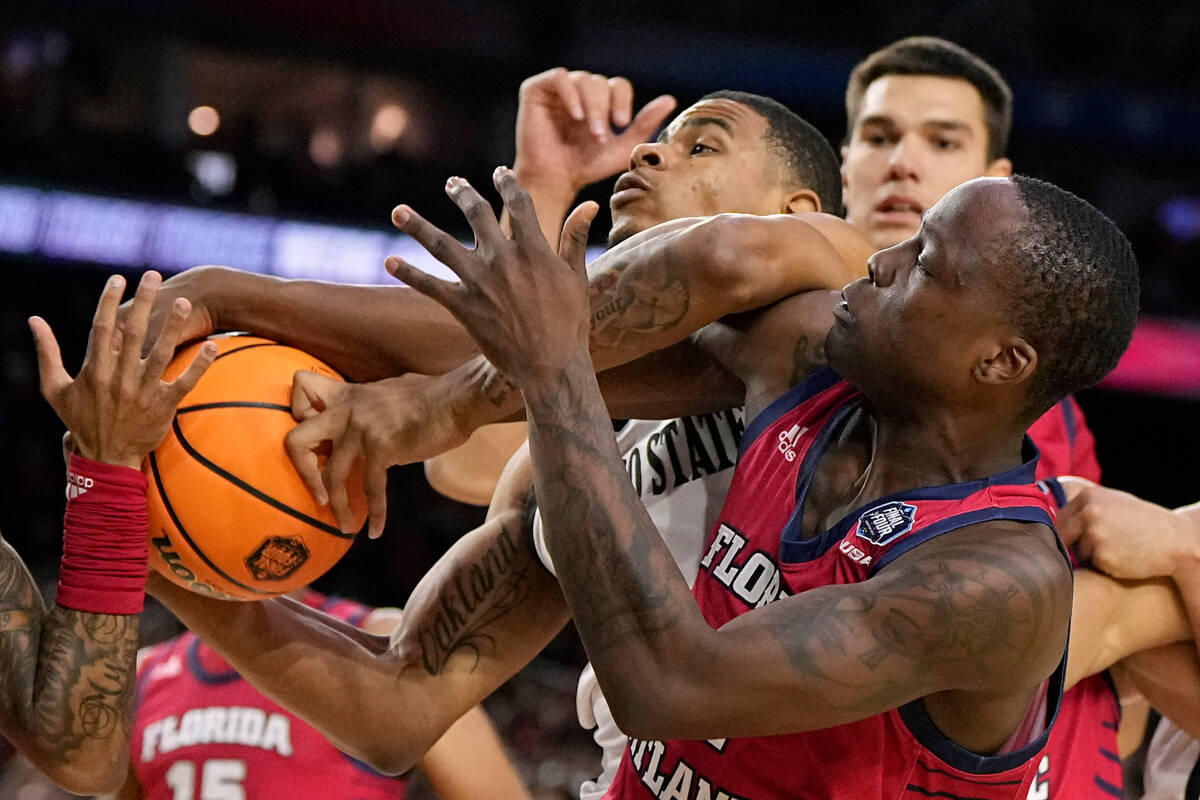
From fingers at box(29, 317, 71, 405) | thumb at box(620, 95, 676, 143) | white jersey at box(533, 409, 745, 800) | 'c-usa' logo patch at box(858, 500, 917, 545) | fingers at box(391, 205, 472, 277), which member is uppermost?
fingers at box(391, 205, 472, 277)

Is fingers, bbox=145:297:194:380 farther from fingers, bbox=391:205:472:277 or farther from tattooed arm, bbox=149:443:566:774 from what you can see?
tattooed arm, bbox=149:443:566:774

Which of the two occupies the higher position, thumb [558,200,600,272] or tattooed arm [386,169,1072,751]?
thumb [558,200,600,272]

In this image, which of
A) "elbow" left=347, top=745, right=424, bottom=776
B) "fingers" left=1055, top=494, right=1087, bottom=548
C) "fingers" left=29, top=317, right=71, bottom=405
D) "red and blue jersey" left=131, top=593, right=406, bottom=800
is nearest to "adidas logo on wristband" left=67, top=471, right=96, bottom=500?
"fingers" left=29, top=317, right=71, bottom=405

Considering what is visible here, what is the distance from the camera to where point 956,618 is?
1.90m

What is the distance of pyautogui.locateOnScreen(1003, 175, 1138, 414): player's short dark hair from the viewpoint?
209 centimetres

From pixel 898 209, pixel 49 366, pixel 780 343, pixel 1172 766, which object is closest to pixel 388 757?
pixel 49 366

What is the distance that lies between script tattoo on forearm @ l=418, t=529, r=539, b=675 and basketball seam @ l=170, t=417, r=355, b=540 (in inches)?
23.1

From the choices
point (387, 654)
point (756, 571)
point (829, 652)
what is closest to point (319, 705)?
point (387, 654)

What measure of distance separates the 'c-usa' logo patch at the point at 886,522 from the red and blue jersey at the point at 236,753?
5.76 feet

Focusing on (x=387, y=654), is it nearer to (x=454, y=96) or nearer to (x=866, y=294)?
(x=866, y=294)

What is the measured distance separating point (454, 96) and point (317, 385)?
40.8 ft

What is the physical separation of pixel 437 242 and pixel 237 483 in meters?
0.60

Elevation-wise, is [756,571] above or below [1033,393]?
below

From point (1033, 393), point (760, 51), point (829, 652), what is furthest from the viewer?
point (760, 51)
